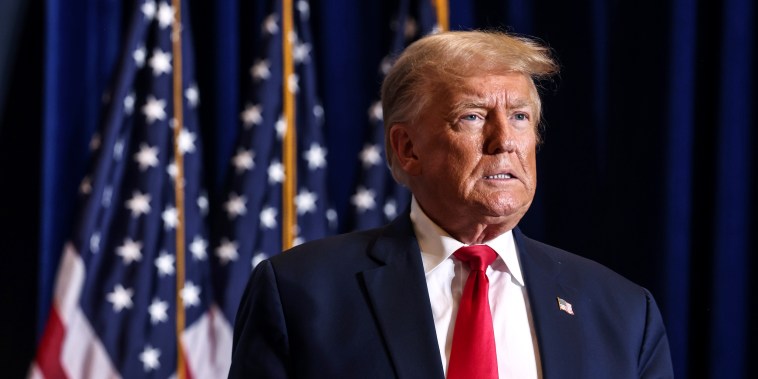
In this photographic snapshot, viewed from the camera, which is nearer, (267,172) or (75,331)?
(75,331)

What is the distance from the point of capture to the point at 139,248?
3.71 meters

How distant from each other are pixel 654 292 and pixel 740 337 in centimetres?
37

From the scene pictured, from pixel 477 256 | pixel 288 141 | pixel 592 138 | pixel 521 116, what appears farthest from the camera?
pixel 592 138

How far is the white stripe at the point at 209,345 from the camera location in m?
3.79

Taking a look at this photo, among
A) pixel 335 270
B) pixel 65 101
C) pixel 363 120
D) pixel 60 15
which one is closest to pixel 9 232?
pixel 65 101

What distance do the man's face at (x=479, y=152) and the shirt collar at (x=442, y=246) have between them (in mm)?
27

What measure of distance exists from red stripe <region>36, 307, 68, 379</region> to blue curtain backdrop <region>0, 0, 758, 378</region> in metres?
0.19

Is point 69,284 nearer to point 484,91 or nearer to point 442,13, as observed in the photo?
point 442,13

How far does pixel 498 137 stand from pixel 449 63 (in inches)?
7.6

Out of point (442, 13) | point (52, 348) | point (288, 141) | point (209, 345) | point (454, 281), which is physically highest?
point (442, 13)

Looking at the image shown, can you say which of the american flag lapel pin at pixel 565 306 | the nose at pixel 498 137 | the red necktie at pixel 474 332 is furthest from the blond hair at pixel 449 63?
the american flag lapel pin at pixel 565 306

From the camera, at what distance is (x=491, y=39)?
2037 millimetres

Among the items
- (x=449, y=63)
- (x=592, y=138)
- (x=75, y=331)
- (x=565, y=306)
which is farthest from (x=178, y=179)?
(x=565, y=306)

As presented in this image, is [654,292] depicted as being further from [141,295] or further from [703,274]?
[141,295]
